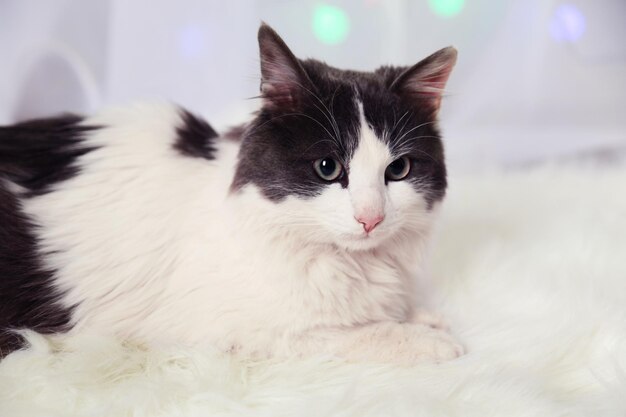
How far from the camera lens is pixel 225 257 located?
5.38 ft

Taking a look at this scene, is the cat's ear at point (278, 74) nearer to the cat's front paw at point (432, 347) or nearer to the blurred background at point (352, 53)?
the cat's front paw at point (432, 347)

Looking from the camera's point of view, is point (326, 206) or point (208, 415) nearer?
point (208, 415)

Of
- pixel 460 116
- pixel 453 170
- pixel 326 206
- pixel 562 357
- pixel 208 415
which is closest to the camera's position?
pixel 208 415

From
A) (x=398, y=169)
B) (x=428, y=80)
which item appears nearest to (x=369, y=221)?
(x=398, y=169)

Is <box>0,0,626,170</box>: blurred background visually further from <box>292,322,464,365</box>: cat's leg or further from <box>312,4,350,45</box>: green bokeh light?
<box>292,322,464,365</box>: cat's leg

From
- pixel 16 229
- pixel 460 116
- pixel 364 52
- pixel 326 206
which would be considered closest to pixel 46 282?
pixel 16 229

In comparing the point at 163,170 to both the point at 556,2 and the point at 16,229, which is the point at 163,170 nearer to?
the point at 16,229

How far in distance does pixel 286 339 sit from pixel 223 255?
0.27 m

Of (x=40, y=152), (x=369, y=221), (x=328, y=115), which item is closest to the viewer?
(x=369, y=221)

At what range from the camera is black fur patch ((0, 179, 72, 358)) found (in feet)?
5.36

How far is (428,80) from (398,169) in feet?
0.88

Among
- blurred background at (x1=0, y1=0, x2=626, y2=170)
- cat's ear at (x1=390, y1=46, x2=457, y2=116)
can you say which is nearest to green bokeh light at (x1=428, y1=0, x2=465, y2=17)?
blurred background at (x1=0, y1=0, x2=626, y2=170)

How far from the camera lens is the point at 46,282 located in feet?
5.45

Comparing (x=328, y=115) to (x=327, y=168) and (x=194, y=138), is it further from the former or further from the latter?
(x=194, y=138)
